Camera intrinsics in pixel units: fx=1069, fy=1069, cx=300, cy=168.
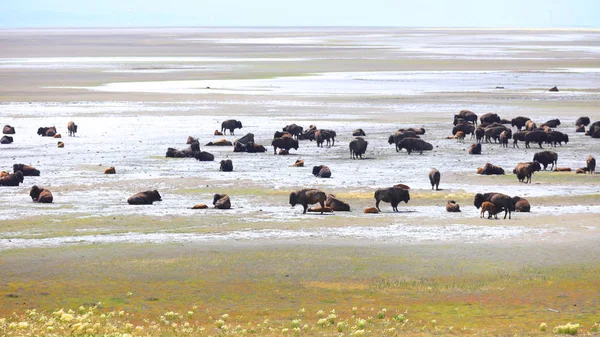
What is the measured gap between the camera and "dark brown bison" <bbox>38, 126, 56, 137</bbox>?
154 feet

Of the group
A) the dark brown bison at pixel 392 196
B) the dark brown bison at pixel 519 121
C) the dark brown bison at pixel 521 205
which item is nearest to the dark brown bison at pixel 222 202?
the dark brown bison at pixel 392 196

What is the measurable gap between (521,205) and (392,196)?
10.8 ft

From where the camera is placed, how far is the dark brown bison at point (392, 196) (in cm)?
2762

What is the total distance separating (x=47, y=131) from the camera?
4750cm

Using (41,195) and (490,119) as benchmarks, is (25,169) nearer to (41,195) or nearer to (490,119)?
(41,195)

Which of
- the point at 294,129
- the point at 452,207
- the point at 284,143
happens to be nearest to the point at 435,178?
the point at 452,207

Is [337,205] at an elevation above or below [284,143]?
below

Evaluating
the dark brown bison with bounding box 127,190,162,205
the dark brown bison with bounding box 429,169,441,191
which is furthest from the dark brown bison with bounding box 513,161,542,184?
the dark brown bison with bounding box 127,190,162,205

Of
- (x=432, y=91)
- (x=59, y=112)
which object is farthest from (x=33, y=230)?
(x=432, y=91)

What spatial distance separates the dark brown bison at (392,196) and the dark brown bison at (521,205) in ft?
9.11

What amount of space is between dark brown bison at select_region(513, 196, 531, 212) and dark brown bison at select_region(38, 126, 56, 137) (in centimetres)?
2547

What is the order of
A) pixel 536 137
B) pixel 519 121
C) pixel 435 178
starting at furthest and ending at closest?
pixel 519 121
pixel 536 137
pixel 435 178

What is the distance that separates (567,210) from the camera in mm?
27688

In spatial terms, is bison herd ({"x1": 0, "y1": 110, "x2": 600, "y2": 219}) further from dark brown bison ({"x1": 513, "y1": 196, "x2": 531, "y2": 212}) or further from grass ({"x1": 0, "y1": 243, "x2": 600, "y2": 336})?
grass ({"x1": 0, "y1": 243, "x2": 600, "y2": 336})
